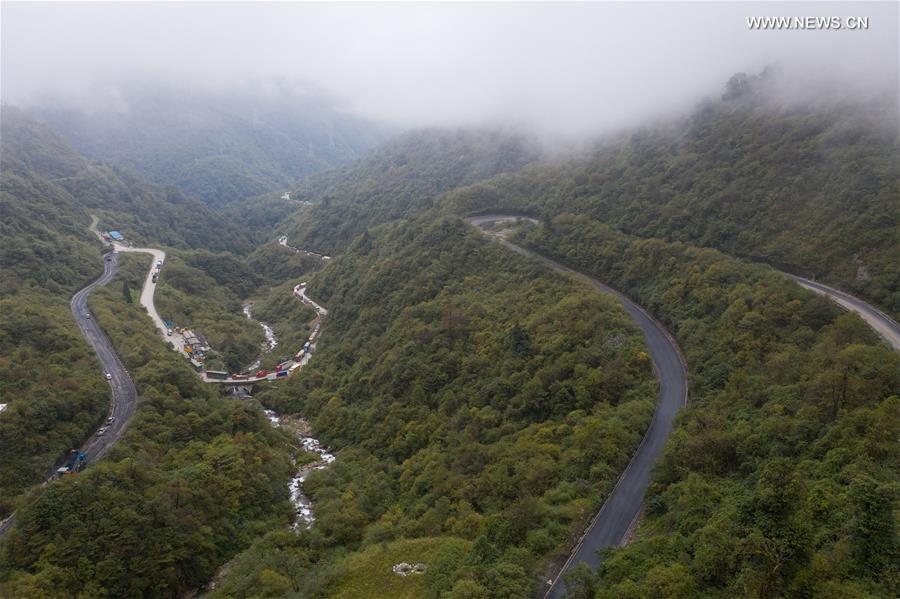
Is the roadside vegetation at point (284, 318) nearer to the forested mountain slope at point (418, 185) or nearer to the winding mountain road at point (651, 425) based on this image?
the forested mountain slope at point (418, 185)

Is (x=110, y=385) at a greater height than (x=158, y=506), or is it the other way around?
(x=110, y=385)

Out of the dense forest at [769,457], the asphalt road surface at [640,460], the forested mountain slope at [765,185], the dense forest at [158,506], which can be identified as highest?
the forested mountain slope at [765,185]

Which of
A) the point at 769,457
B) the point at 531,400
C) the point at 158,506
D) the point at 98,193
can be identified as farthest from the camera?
the point at 98,193

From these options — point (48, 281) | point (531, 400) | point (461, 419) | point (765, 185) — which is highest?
point (765, 185)

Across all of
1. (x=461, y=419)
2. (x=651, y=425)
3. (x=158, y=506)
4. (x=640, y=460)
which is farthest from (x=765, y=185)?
(x=158, y=506)

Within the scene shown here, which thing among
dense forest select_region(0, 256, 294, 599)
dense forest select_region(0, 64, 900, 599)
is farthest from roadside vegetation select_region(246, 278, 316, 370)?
dense forest select_region(0, 256, 294, 599)

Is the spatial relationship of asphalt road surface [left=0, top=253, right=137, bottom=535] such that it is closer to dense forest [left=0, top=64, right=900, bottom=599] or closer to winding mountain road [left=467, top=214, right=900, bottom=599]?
dense forest [left=0, top=64, right=900, bottom=599]

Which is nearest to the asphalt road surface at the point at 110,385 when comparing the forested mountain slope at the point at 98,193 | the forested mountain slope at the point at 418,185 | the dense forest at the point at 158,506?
the dense forest at the point at 158,506

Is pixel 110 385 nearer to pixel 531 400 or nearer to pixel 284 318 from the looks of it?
pixel 531 400
